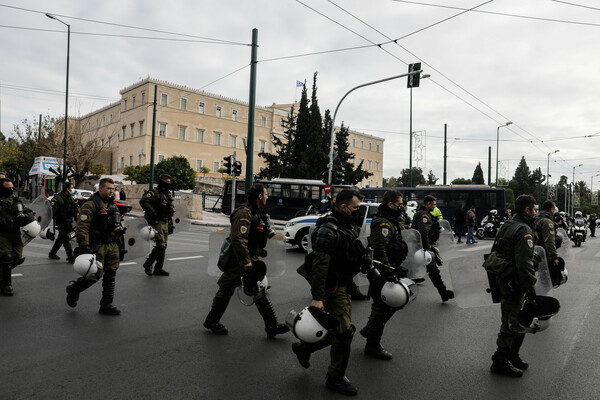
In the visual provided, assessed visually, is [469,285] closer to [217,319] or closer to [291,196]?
[217,319]

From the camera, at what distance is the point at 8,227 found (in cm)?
621

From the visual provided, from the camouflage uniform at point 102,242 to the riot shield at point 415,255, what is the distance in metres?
3.88

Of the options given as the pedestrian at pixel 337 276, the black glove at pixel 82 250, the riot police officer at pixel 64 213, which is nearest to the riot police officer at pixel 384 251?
the pedestrian at pixel 337 276

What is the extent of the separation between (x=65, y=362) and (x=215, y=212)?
2903 cm

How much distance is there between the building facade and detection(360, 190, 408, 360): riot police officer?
49.1 meters

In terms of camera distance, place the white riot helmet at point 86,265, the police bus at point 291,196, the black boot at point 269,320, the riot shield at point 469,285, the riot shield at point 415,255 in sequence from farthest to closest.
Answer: the police bus at point 291,196 < the riot shield at point 415,255 < the white riot helmet at point 86,265 < the riot shield at point 469,285 < the black boot at point 269,320

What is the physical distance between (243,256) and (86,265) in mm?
1975

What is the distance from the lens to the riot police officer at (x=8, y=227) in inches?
243

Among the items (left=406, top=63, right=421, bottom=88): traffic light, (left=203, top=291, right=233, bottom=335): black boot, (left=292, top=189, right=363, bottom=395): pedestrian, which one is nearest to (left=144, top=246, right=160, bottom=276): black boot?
(left=203, top=291, right=233, bottom=335): black boot

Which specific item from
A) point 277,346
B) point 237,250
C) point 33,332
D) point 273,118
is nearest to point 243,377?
point 277,346

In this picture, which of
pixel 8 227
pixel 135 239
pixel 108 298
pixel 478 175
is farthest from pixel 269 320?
pixel 478 175

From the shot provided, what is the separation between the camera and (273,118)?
6400cm

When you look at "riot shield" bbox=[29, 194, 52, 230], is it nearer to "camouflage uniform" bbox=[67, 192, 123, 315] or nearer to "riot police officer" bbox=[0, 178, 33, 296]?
"riot police officer" bbox=[0, 178, 33, 296]

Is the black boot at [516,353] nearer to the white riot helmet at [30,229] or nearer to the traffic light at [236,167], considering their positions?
the white riot helmet at [30,229]
